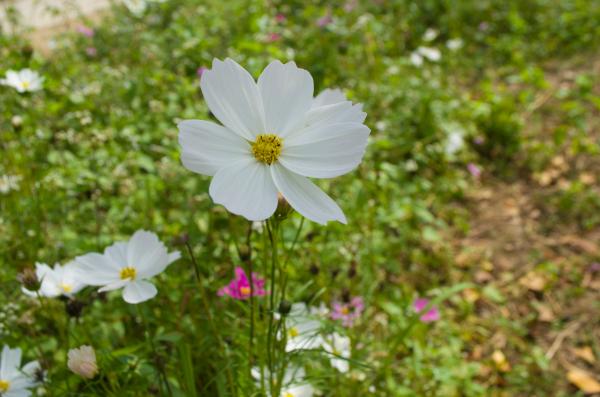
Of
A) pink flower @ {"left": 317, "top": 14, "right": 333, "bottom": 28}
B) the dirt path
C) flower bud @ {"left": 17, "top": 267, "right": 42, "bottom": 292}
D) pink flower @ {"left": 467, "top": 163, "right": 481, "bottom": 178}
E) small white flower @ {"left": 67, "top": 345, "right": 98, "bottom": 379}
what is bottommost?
small white flower @ {"left": 67, "top": 345, "right": 98, "bottom": 379}

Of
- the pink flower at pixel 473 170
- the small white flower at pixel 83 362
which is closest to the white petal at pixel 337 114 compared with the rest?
the small white flower at pixel 83 362

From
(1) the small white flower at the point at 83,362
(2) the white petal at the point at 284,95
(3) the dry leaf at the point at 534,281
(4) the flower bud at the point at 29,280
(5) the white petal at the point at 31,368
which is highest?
(3) the dry leaf at the point at 534,281

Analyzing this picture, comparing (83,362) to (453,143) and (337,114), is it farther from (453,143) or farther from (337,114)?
(453,143)

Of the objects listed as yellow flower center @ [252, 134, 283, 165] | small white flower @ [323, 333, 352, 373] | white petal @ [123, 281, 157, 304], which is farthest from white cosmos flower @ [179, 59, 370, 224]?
small white flower @ [323, 333, 352, 373]

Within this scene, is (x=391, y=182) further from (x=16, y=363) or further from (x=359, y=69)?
(x=16, y=363)

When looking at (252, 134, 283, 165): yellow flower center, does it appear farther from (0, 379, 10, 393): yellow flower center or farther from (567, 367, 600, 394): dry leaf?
(567, 367, 600, 394): dry leaf

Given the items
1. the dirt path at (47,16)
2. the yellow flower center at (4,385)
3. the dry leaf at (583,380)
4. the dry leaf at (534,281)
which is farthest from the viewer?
the dirt path at (47,16)

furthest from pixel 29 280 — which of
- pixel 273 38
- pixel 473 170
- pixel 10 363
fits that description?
pixel 273 38

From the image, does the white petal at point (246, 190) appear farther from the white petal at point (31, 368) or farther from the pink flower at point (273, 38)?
the pink flower at point (273, 38)

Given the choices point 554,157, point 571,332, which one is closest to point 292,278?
point 571,332
